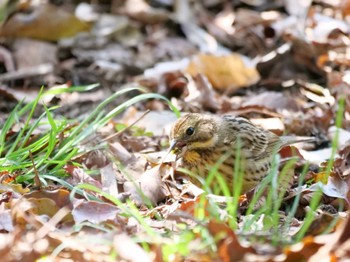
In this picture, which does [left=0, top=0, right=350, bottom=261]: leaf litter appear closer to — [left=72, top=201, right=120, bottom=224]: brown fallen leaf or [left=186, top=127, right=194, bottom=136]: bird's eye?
[left=72, top=201, right=120, bottom=224]: brown fallen leaf

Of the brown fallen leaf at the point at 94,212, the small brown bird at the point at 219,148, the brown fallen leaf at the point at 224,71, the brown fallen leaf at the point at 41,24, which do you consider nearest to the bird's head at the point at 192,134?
the small brown bird at the point at 219,148

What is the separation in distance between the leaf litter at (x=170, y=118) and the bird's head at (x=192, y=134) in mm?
225

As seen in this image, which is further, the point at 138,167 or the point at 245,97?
the point at 245,97

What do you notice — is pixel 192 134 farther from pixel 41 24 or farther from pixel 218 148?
pixel 41 24

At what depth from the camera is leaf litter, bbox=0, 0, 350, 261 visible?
358 cm

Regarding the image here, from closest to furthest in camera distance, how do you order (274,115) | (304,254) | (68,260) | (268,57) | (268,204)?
1. (304,254)
2. (68,260)
3. (268,204)
4. (274,115)
5. (268,57)

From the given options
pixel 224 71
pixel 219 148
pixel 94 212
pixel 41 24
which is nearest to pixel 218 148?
pixel 219 148

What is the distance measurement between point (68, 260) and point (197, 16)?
17.4 feet

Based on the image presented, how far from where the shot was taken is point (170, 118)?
249 inches

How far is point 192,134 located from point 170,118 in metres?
1.31

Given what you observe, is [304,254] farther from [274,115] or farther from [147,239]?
[274,115]

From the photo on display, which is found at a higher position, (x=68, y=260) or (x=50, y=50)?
(x=68, y=260)

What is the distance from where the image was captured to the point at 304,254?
338 centimetres

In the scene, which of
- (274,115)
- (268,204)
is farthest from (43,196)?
(274,115)
